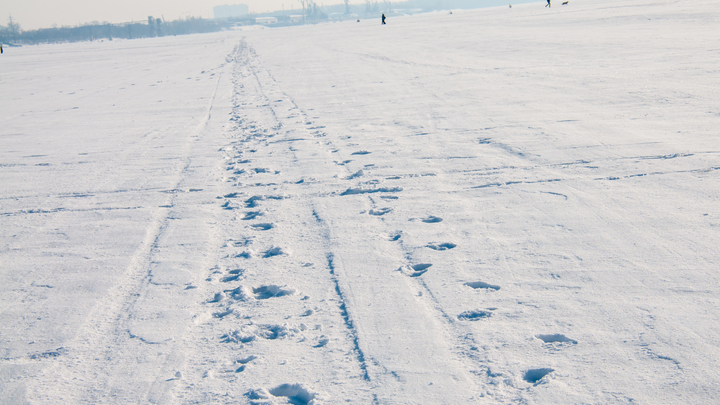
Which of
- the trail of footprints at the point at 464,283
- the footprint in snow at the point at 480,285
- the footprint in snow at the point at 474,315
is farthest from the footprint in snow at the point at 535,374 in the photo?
the footprint in snow at the point at 480,285

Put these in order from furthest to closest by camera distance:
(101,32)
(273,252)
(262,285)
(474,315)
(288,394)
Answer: (101,32) → (273,252) → (262,285) → (474,315) → (288,394)

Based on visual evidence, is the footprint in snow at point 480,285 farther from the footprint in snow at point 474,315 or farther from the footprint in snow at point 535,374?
the footprint in snow at point 535,374

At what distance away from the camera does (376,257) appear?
10.0 feet

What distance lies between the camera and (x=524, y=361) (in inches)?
82.3

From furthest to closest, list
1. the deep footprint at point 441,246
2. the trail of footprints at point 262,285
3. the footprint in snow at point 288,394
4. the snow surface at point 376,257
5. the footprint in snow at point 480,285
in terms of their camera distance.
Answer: the deep footprint at point 441,246 < the footprint in snow at point 480,285 < the trail of footprints at point 262,285 < the snow surface at point 376,257 < the footprint in snow at point 288,394

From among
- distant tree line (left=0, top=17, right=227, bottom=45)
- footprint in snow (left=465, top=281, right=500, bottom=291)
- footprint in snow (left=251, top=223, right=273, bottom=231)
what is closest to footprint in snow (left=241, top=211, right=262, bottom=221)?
footprint in snow (left=251, top=223, right=273, bottom=231)

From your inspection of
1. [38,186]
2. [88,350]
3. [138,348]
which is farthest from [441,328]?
[38,186]

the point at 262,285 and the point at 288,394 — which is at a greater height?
the point at 262,285

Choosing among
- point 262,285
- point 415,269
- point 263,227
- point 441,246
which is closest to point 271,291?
point 262,285

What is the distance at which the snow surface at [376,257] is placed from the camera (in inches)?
81.2

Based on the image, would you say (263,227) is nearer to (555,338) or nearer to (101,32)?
(555,338)

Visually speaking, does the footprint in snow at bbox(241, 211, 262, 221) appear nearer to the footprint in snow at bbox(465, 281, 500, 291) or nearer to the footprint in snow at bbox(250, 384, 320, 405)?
the footprint in snow at bbox(465, 281, 500, 291)

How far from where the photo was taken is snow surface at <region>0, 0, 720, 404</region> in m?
2.06

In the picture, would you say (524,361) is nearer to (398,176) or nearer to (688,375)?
(688,375)
